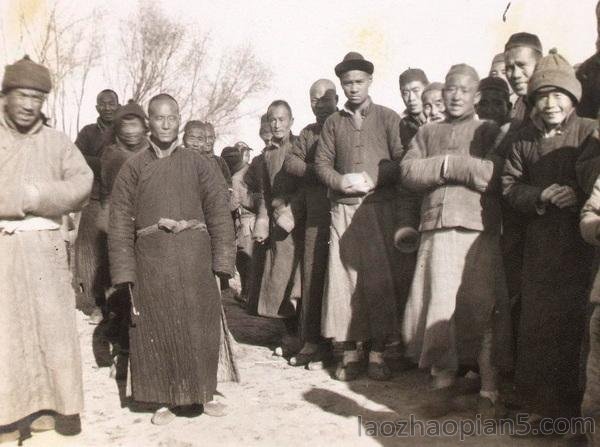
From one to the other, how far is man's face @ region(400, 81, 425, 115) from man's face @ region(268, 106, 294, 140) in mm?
1281

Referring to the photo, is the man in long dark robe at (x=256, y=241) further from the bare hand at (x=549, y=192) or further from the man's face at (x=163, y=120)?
the bare hand at (x=549, y=192)

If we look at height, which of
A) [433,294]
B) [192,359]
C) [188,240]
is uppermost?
[188,240]

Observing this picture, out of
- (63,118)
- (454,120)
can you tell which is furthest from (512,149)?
(63,118)

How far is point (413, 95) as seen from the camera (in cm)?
713

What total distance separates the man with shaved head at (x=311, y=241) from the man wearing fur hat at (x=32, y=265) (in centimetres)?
255

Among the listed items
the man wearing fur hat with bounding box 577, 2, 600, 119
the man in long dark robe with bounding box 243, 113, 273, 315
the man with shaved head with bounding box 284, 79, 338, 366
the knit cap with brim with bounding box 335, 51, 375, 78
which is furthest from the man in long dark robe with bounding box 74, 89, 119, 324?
the man wearing fur hat with bounding box 577, 2, 600, 119

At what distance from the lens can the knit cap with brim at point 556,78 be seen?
4.64 metres

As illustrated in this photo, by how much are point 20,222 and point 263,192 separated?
11.6 feet

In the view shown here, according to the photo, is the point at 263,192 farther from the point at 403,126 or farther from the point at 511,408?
the point at 511,408

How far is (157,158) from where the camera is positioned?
5.51 metres

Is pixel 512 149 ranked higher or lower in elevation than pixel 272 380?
higher

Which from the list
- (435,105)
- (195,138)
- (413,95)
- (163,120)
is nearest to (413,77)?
(413,95)

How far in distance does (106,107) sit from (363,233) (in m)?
3.83

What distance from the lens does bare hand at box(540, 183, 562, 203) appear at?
463 cm
